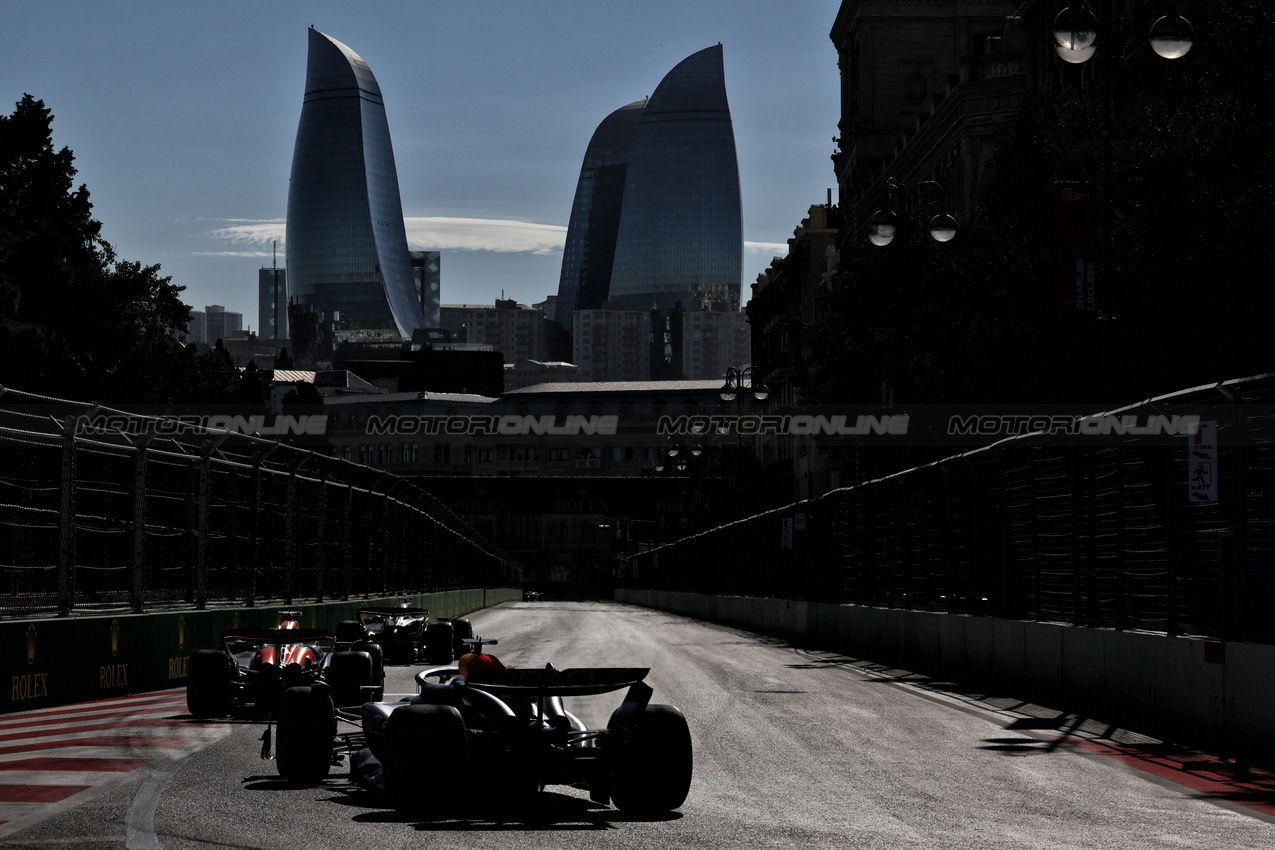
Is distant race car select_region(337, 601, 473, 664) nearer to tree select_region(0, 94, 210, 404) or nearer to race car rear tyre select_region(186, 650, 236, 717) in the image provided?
race car rear tyre select_region(186, 650, 236, 717)

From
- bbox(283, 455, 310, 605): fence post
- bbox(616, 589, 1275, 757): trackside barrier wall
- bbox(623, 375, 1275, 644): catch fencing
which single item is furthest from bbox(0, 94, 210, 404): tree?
bbox(616, 589, 1275, 757): trackside barrier wall

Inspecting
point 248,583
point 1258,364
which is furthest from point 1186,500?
point 248,583

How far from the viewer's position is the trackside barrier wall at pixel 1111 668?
10.9m

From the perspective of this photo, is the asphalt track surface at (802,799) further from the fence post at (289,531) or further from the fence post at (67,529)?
the fence post at (289,531)

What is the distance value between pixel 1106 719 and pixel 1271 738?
3.17 metres

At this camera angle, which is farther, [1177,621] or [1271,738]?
[1177,621]

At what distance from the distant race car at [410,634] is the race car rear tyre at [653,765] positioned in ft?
29.6

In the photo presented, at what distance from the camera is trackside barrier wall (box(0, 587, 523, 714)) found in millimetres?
14008

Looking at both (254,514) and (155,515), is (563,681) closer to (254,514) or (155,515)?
(155,515)

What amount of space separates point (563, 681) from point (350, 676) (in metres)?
4.32

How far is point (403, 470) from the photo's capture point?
170 metres

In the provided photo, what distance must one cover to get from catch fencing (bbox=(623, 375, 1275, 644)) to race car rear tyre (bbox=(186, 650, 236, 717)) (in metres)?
7.43

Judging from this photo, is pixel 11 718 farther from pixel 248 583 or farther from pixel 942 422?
pixel 942 422

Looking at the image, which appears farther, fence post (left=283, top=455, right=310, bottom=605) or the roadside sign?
fence post (left=283, top=455, right=310, bottom=605)
